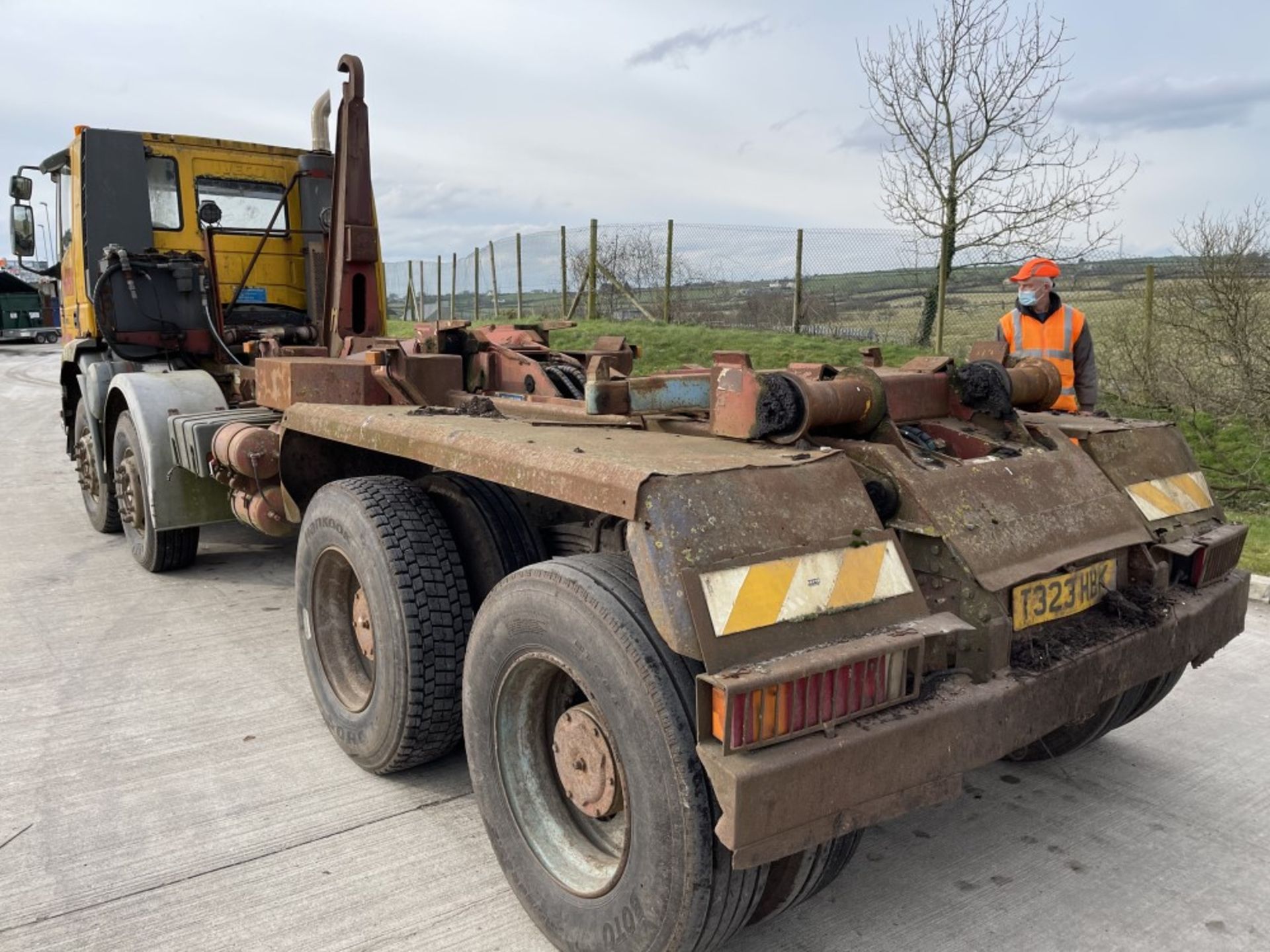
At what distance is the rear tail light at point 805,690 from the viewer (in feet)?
6.22

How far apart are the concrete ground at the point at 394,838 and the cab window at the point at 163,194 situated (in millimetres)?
3372

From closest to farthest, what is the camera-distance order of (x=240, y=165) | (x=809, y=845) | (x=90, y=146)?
(x=809, y=845) < (x=90, y=146) < (x=240, y=165)

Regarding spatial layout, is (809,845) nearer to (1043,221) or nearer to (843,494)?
(843,494)

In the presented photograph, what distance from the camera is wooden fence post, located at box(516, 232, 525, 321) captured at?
20.0 meters

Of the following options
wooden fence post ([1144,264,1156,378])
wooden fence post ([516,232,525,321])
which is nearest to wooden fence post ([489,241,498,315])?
wooden fence post ([516,232,525,321])

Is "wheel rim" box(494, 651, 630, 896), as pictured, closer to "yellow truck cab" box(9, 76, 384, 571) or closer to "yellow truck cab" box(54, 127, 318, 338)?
"yellow truck cab" box(9, 76, 384, 571)

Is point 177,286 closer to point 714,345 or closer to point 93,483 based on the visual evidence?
point 93,483

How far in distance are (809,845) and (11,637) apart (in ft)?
15.0

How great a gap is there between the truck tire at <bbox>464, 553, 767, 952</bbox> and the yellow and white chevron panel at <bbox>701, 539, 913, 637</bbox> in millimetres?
175

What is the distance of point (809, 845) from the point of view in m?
1.97

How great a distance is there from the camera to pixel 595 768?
2.37m

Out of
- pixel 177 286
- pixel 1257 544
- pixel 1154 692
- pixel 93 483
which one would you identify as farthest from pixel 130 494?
pixel 1257 544

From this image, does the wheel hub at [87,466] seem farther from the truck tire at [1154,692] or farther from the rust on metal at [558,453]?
the truck tire at [1154,692]

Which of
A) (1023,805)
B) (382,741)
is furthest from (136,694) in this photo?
(1023,805)
